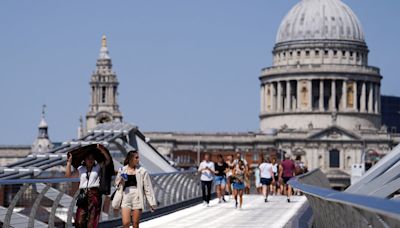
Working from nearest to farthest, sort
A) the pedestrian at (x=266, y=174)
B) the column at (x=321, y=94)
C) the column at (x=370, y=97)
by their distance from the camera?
the pedestrian at (x=266, y=174) < the column at (x=321, y=94) < the column at (x=370, y=97)

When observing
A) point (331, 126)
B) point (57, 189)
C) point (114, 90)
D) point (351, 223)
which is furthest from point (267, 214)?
point (114, 90)

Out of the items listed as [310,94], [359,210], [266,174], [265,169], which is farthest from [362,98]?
[359,210]

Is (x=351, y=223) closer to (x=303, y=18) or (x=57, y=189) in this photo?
(x=57, y=189)

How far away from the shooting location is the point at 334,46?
181625 millimetres

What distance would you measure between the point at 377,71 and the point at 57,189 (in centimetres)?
16647

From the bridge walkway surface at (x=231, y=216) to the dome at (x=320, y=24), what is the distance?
146 metres

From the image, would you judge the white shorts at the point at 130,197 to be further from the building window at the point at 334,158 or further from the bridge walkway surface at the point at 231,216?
the building window at the point at 334,158

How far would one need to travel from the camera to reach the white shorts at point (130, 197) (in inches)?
725

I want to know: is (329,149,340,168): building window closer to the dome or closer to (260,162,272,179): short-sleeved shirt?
the dome

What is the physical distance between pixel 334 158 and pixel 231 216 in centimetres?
14696

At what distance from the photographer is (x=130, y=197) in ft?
60.4

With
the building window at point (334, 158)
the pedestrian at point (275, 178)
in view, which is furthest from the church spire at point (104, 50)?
the pedestrian at point (275, 178)

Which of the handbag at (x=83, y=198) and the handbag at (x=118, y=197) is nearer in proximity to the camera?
the handbag at (x=83, y=198)

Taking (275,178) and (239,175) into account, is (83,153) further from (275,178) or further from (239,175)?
(275,178)
